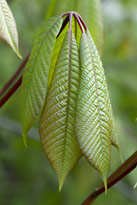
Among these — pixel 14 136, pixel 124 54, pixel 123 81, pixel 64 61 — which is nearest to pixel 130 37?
pixel 124 54

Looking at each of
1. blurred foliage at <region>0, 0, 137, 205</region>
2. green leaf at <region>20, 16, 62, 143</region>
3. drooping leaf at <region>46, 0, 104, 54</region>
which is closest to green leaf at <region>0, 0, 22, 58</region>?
green leaf at <region>20, 16, 62, 143</region>

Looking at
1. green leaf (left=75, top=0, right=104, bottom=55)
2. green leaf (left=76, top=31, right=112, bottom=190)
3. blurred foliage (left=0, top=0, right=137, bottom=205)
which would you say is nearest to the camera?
green leaf (left=76, top=31, right=112, bottom=190)

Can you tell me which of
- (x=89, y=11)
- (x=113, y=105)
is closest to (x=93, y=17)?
(x=89, y=11)

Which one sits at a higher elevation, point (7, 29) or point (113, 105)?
point (7, 29)

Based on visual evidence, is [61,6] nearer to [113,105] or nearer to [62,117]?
[62,117]

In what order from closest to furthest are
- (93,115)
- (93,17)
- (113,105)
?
(93,115)
(93,17)
(113,105)

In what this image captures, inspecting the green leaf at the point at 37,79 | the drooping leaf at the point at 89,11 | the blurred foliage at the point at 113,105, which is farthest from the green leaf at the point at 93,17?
the blurred foliage at the point at 113,105

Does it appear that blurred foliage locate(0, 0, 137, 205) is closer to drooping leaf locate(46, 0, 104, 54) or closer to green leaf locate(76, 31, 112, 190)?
drooping leaf locate(46, 0, 104, 54)
